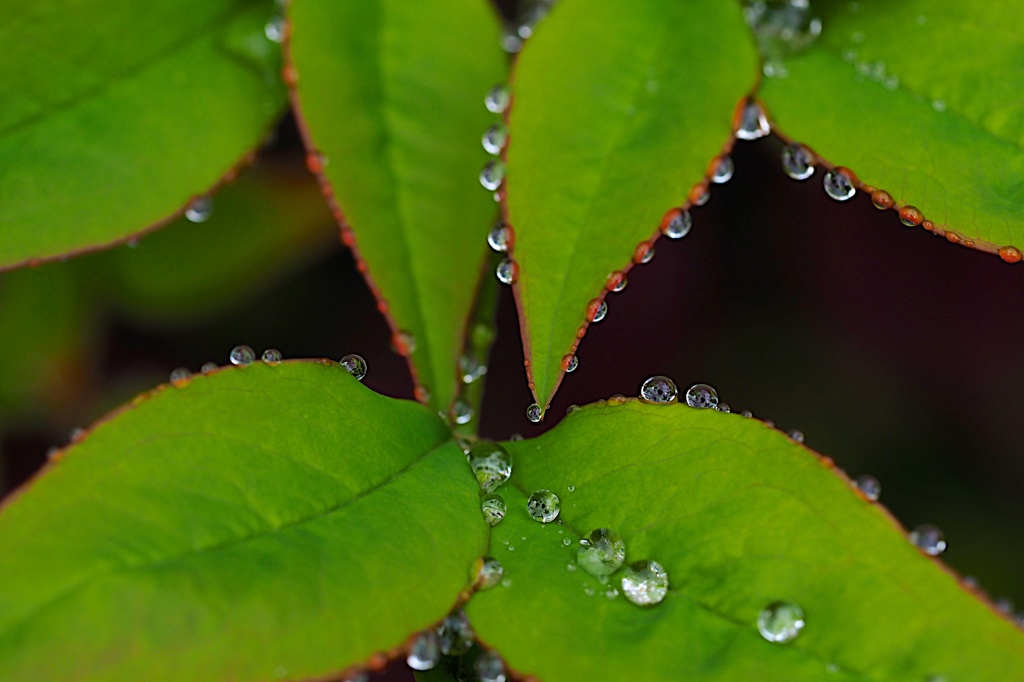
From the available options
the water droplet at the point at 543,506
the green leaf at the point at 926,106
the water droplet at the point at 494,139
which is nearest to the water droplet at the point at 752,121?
the green leaf at the point at 926,106

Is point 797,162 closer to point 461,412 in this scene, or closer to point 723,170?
point 723,170

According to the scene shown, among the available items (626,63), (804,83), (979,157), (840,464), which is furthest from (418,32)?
(840,464)

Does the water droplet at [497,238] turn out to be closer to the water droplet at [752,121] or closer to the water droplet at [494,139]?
the water droplet at [494,139]

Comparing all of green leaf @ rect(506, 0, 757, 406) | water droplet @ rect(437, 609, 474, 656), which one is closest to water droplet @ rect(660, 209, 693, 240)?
green leaf @ rect(506, 0, 757, 406)

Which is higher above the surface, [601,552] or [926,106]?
[926,106]

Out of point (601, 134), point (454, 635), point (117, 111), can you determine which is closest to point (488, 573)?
point (454, 635)

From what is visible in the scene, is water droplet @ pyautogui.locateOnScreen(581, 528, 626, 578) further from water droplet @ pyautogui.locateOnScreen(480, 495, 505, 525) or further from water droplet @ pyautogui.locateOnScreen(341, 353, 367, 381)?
water droplet @ pyautogui.locateOnScreen(341, 353, 367, 381)
